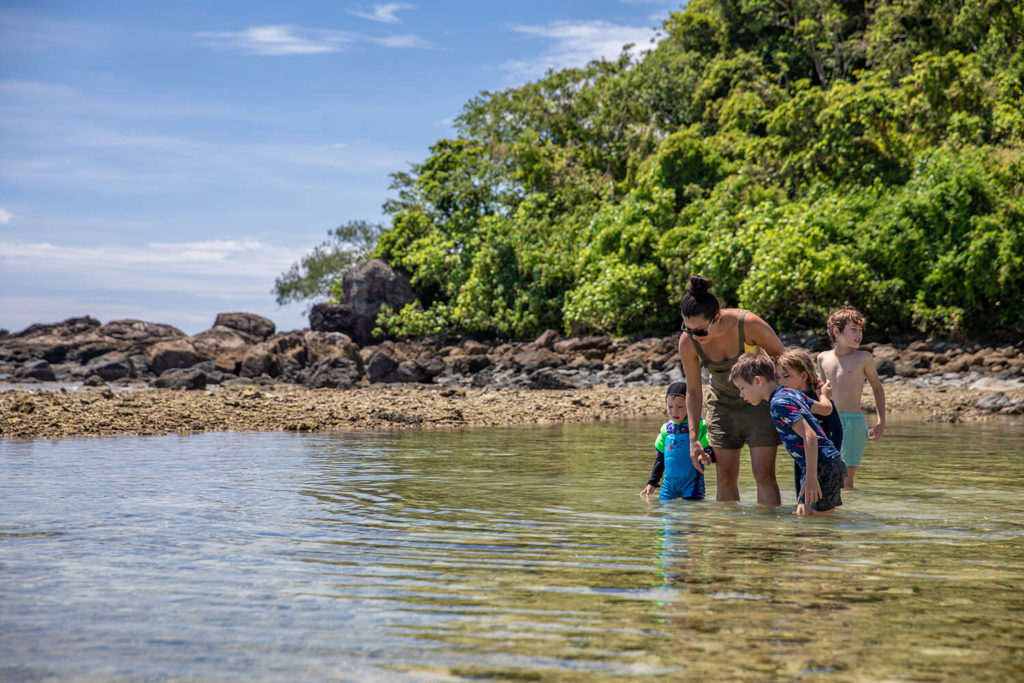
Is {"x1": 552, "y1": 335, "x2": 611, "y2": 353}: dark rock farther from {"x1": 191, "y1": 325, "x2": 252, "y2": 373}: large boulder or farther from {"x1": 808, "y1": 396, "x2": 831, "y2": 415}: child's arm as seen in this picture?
{"x1": 808, "y1": 396, "x2": 831, "y2": 415}: child's arm

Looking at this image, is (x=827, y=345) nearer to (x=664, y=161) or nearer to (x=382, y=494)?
(x=664, y=161)

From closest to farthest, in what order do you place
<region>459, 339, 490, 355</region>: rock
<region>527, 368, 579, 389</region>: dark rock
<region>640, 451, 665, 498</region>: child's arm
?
<region>640, 451, 665, 498</region>: child's arm
<region>527, 368, 579, 389</region>: dark rock
<region>459, 339, 490, 355</region>: rock

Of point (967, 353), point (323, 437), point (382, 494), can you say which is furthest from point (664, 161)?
point (382, 494)

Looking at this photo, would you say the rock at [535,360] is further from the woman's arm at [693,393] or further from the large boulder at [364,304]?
the woman's arm at [693,393]

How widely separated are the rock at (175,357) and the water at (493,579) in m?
27.4

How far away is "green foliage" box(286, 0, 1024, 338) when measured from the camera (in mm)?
24219

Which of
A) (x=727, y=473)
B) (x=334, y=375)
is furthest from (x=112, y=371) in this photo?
(x=727, y=473)

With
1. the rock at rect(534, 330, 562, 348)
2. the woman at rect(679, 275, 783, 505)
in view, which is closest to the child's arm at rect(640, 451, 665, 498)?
the woman at rect(679, 275, 783, 505)

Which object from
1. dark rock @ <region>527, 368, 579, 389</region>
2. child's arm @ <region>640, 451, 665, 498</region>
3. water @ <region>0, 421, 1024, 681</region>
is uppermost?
dark rock @ <region>527, 368, 579, 389</region>

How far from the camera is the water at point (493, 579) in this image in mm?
3305

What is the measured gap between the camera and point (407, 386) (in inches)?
995

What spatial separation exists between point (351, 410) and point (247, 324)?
109 ft

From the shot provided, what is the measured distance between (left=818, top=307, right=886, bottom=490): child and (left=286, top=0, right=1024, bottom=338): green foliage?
17.0 meters

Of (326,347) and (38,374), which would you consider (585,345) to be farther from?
(38,374)
